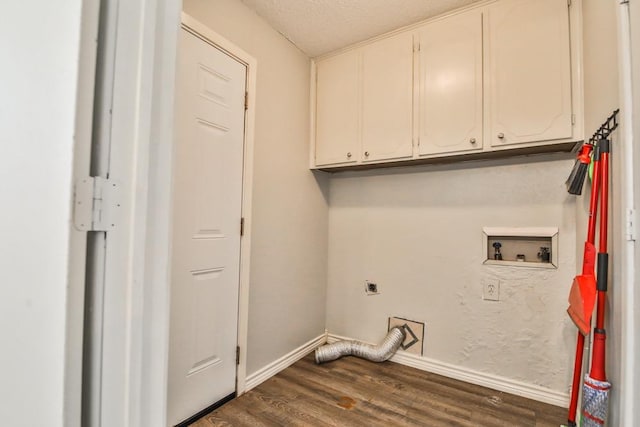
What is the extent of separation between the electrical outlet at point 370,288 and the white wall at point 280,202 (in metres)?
0.42

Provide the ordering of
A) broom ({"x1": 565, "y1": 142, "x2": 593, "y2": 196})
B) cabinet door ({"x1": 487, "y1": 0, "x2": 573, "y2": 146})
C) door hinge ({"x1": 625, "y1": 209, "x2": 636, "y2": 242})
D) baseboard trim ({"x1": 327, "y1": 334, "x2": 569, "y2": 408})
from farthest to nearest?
baseboard trim ({"x1": 327, "y1": 334, "x2": 569, "y2": 408}) < cabinet door ({"x1": 487, "y1": 0, "x2": 573, "y2": 146}) < broom ({"x1": 565, "y1": 142, "x2": 593, "y2": 196}) < door hinge ({"x1": 625, "y1": 209, "x2": 636, "y2": 242})

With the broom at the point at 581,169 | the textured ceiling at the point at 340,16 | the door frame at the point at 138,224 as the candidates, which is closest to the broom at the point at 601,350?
the broom at the point at 581,169

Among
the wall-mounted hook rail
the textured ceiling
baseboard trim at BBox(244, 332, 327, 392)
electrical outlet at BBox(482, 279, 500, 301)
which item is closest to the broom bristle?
the wall-mounted hook rail

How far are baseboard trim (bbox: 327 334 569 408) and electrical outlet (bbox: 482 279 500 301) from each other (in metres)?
0.54

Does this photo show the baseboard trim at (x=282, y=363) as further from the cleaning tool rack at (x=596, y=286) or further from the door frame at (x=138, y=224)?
the cleaning tool rack at (x=596, y=286)

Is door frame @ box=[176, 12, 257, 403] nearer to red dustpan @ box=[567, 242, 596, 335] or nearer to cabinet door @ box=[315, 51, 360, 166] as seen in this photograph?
cabinet door @ box=[315, 51, 360, 166]

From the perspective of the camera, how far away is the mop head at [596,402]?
1128 millimetres

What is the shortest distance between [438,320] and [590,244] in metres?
1.20

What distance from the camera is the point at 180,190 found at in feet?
5.18

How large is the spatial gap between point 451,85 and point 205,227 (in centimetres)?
189

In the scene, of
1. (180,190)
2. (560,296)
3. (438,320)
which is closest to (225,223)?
(180,190)

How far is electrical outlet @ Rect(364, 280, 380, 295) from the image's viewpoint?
254cm

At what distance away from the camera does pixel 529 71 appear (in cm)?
176

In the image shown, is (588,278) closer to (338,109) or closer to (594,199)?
(594,199)
